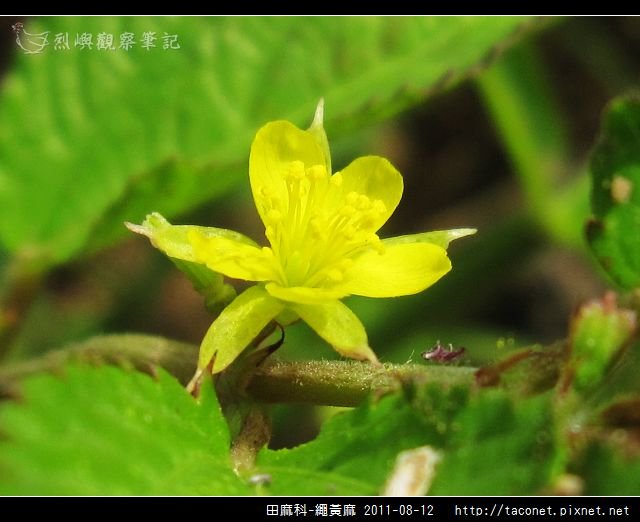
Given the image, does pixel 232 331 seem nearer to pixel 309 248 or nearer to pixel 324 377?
pixel 324 377

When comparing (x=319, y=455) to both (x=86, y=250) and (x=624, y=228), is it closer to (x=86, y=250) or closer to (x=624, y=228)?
(x=624, y=228)

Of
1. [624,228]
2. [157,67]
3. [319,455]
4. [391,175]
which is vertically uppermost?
[157,67]

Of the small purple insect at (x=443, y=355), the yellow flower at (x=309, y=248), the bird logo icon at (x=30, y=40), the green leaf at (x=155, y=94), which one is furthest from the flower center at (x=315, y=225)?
the bird logo icon at (x=30, y=40)

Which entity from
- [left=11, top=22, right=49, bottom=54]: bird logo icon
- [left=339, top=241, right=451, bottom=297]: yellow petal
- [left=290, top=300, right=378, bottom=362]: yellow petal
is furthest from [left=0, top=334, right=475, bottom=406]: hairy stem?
[left=11, top=22, right=49, bottom=54]: bird logo icon

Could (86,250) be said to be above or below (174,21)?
below

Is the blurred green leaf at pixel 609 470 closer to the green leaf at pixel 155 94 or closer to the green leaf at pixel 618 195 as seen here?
the green leaf at pixel 618 195

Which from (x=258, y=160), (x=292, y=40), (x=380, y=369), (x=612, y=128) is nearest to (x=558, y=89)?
(x=292, y=40)
